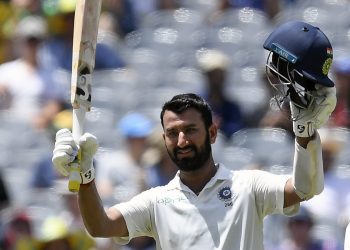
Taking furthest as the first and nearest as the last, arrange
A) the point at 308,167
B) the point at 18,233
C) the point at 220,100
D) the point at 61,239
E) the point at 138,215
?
the point at 220,100, the point at 18,233, the point at 61,239, the point at 138,215, the point at 308,167

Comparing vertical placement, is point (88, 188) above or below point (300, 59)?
below

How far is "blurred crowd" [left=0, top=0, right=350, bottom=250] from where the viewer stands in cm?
816

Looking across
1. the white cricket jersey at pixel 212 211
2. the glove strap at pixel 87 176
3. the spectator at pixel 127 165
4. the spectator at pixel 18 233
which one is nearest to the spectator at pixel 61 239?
the spectator at pixel 18 233

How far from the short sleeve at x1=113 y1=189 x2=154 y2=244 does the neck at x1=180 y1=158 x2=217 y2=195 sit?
18 cm

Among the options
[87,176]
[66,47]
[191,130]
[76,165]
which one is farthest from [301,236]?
[66,47]

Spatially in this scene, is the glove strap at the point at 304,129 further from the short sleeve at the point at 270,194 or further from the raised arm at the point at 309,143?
the short sleeve at the point at 270,194

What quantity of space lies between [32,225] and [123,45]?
246 cm

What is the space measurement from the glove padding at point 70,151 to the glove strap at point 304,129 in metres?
0.81

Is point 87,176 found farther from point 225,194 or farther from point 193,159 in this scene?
point 225,194

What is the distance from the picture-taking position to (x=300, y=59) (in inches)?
196

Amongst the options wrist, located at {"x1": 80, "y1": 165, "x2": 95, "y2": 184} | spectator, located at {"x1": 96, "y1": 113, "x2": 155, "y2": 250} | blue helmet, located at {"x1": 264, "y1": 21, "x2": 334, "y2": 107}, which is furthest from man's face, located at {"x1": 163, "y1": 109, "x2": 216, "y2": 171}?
spectator, located at {"x1": 96, "y1": 113, "x2": 155, "y2": 250}

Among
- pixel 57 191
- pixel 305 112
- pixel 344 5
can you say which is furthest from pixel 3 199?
pixel 305 112

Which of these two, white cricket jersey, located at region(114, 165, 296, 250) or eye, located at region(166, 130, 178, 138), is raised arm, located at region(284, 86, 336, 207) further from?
eye, located at region(166, 130, 178, 138)

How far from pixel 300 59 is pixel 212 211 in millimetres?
787
